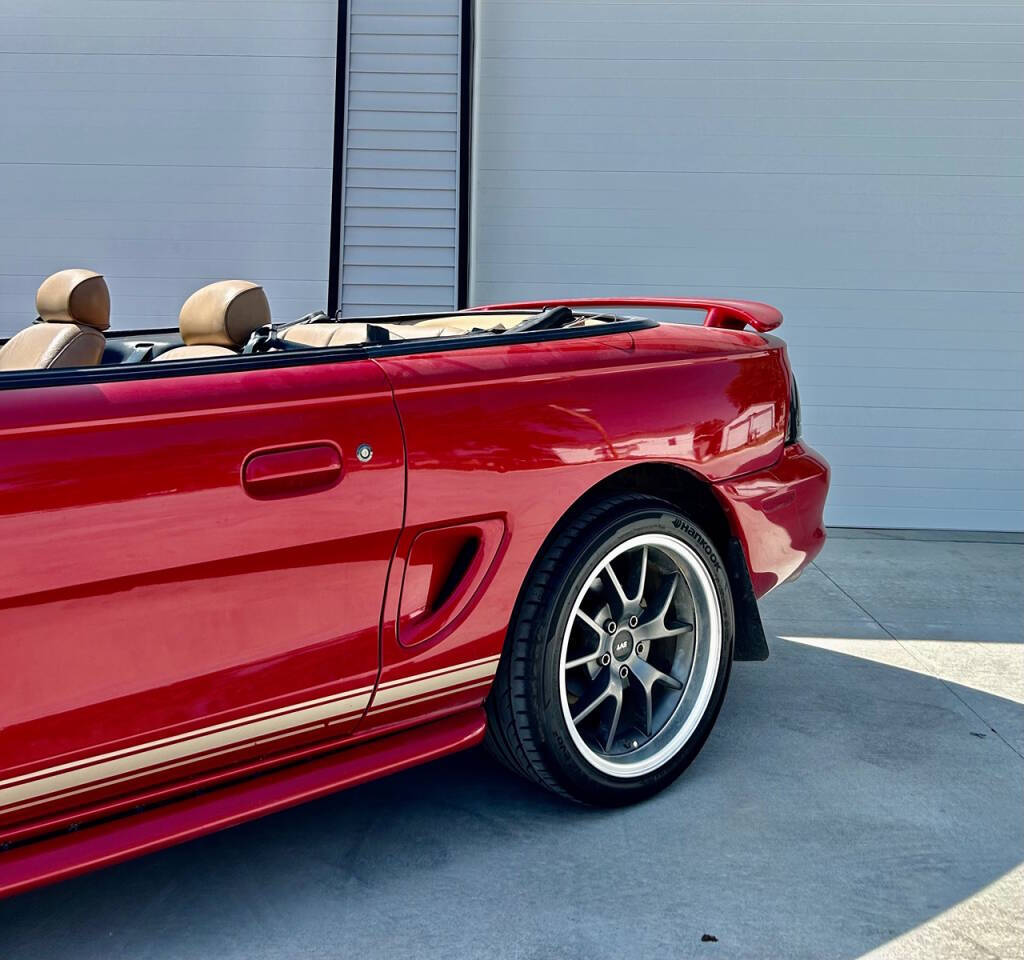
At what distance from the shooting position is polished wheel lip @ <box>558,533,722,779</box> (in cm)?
256

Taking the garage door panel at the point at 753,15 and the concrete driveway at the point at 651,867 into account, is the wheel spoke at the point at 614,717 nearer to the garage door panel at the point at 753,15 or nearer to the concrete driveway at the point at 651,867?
the concrete driveway at the point at 651,867

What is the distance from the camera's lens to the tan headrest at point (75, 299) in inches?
123

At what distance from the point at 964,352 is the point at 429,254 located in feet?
10.6

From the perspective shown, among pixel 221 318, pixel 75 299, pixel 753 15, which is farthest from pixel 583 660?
pixel 753 15

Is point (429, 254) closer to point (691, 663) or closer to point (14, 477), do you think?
point (691, 663)

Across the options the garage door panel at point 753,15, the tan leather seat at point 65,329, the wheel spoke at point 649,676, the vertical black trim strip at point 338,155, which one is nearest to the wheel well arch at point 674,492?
the wheel spoke at point 649,676

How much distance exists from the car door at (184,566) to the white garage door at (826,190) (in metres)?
4.93

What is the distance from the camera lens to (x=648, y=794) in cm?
266

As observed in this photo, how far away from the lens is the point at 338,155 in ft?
22.2

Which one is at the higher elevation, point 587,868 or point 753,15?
point 753,15

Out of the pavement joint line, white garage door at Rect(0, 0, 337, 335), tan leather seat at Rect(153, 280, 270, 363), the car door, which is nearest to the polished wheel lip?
the car door

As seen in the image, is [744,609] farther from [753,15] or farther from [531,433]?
[753,15]

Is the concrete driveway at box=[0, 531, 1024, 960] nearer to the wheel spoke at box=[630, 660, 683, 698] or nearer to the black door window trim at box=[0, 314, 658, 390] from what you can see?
the wheel spoke at box=[630, 660, 683, 698]

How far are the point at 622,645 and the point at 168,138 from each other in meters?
5.38
